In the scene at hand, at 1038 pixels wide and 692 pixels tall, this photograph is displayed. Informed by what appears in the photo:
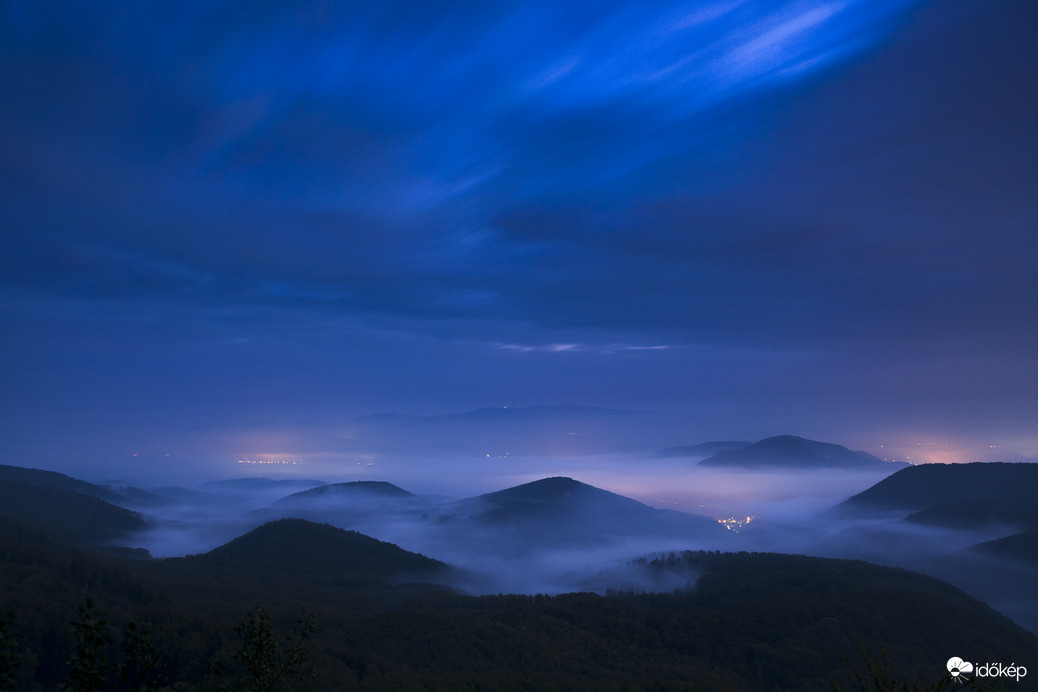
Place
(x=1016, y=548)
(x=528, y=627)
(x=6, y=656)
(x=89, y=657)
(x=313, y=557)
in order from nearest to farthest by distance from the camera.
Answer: (x=6, y=656)
(x=89, y=657)
(x=528, y=627)
(x=313, y=557)
(x=1016, y=548)

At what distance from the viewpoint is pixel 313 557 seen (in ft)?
520

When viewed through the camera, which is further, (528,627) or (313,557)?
(313,557)

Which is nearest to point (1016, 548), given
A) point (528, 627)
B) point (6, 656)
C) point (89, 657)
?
point (528, 627)

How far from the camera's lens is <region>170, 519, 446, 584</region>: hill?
474ft

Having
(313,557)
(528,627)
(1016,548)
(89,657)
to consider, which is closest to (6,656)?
(89,657)

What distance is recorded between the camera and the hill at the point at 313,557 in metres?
144

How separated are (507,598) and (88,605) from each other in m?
105

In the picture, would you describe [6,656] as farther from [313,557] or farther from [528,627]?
[313,557]

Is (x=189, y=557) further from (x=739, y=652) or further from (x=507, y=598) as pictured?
(x=739, y=652)

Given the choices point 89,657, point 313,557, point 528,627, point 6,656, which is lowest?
point 313,557

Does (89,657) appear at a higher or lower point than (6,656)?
lower

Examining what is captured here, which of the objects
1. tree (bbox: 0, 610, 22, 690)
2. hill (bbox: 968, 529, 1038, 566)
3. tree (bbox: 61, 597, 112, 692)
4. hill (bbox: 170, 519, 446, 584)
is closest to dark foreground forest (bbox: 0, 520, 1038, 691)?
hill (bbox: 170, 519, 446, 584)

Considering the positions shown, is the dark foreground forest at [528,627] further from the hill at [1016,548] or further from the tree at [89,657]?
the hill at [1016,548]

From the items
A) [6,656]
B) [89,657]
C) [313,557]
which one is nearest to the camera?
[6,656]
